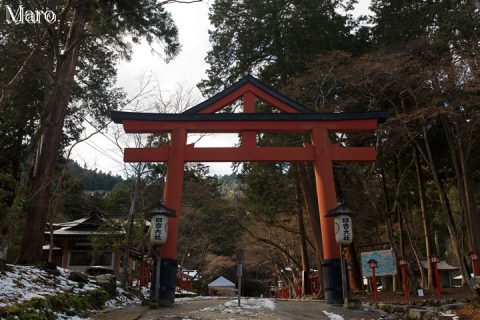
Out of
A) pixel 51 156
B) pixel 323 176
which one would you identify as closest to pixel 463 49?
pixel 323 176

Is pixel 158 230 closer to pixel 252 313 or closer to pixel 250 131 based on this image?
pixel 252 313

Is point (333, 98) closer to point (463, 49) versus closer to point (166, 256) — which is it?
point (463, 49)

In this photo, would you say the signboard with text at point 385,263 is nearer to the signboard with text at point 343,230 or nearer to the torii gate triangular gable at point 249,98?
the signboard with text at point 343,230

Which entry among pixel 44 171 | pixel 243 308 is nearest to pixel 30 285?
pixel 44 171

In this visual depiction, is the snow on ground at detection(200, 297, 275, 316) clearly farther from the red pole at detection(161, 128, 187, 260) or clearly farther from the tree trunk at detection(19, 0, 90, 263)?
the tree trunk at detection(19, 0, 90, 263)

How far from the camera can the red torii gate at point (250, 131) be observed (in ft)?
33.8

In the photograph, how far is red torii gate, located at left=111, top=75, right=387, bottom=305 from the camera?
33.8 ft

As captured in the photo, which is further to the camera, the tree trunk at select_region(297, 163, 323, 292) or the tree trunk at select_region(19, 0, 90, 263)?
the tree trunk at select_region(297, 163, 323, 292)

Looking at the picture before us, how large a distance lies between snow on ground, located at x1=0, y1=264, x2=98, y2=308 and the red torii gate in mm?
2906

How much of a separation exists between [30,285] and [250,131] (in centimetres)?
608

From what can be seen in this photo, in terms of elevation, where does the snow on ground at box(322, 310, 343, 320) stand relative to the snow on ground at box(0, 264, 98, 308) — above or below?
below

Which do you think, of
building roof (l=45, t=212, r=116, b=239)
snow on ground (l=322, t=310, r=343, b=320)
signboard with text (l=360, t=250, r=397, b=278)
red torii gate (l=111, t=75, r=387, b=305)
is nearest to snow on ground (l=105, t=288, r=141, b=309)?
red torii gate (l=111, t=75, r=387, b=305)

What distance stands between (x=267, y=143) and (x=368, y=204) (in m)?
6.07

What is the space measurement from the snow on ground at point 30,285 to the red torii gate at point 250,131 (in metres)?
2.91
